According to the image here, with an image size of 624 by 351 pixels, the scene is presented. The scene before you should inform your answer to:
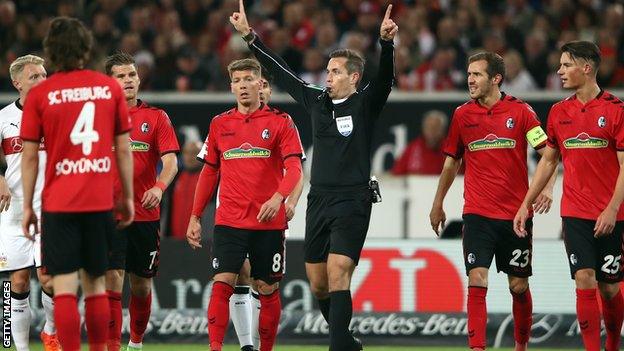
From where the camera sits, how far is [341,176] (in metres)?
9.70

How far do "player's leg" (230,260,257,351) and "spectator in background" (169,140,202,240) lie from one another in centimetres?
397

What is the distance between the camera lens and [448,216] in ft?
48.3

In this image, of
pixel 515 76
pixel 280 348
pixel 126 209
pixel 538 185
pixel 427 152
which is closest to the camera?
pixel 126 209

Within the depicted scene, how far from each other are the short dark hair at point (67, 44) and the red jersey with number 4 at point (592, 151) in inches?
152

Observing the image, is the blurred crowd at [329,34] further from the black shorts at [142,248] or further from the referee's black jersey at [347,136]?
the referee's black jersey at [347,136]

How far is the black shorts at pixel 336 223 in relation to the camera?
9.55 m

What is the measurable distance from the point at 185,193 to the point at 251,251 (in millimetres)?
4661

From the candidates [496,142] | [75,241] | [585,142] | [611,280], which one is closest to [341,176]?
[496,142]

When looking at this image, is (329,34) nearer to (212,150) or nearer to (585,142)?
(212,150)

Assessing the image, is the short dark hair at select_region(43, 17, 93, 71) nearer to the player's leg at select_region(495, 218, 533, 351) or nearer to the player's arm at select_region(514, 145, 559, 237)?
the player's arm at select_region(514, 145, 559, 237)

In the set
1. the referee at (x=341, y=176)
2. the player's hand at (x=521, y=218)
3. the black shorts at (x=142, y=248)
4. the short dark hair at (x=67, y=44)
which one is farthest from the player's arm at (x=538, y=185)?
the short dark hair at (x=67, y=44)

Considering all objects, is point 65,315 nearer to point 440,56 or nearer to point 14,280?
point 14,280

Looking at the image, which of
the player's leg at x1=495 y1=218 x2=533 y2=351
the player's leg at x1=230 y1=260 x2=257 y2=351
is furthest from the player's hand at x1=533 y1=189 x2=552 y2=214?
the player's leg at x1=230 y1=260 x2=257 y2=351

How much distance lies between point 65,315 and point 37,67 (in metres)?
2.89
